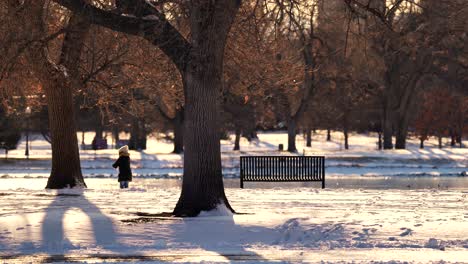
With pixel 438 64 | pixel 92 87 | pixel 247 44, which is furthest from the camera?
pixel 438 64

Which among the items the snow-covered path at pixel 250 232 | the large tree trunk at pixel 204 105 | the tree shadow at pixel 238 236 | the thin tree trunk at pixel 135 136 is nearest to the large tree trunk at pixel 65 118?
the snow-covered path at pixel 250 232

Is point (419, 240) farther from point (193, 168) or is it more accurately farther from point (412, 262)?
point (193, 168)

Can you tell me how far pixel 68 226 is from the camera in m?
15.5

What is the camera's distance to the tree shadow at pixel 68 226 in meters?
13.8

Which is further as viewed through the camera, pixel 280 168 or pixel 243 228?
pixel 280 168

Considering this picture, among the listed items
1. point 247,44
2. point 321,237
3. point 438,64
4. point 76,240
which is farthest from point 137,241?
point 438,64

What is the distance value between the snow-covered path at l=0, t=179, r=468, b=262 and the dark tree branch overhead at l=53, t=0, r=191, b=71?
3.28 metres

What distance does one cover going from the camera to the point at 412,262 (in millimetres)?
12078

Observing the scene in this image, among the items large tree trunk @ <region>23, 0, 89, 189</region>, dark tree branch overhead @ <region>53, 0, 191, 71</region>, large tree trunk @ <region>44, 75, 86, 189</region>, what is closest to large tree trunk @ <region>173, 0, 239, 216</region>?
dark tree branch overhead @ <region>53, 0, 191, 71</region>

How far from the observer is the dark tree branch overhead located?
647 inches

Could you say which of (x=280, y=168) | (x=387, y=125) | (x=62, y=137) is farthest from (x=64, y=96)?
(x=387, y=125)

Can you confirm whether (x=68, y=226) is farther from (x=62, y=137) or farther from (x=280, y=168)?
(x=280, y=168)

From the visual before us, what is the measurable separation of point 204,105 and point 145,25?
6.26 ft

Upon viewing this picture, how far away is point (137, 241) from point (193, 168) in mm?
3342
